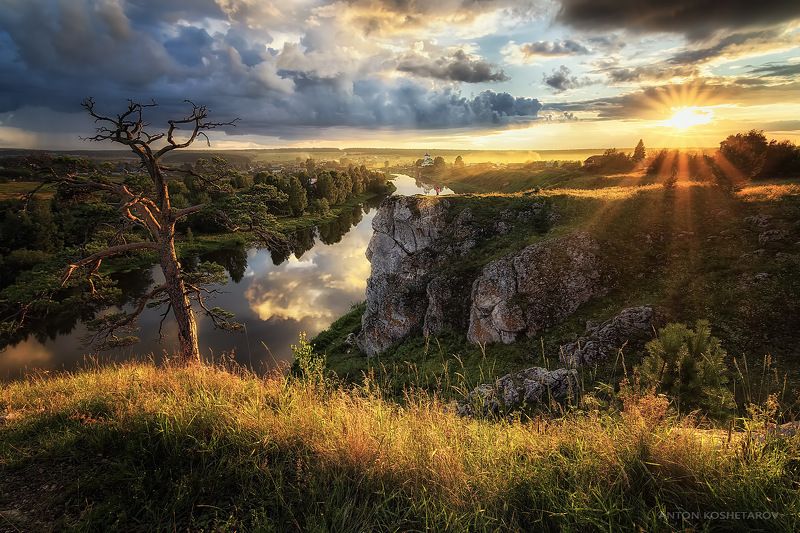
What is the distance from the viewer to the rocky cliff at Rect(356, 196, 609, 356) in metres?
20.5

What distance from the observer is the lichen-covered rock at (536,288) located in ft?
65.7

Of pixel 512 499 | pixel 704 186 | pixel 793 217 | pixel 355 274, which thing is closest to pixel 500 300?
pixel 793 217

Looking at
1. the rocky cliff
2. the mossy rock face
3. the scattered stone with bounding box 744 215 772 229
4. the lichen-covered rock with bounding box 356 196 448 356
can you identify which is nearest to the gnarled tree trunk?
the rocky cliff

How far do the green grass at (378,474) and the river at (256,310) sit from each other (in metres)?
13.8

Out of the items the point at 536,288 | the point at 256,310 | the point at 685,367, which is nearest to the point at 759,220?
the point at 536,288

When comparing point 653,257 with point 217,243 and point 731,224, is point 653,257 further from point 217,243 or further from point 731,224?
point 217,243

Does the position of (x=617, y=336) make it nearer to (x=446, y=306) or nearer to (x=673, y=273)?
(x=673, y=273)

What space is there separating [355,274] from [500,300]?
34.7m

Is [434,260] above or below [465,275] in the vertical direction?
above

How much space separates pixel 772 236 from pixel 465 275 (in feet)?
52.0

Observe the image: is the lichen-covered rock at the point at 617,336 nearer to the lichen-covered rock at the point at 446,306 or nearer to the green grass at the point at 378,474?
the lichen-covered rock at the point at 446,306

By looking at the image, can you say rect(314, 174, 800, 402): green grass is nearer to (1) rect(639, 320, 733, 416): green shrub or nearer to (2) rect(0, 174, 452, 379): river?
(1) rect(639, 320, 733, 416): green shrub

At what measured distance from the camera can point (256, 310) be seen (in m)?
42.0

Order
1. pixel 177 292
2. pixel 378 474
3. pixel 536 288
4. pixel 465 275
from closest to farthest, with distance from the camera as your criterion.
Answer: pixel 378 474 → pixel 177 292 → pixel 536 288 → pixel 465 275
